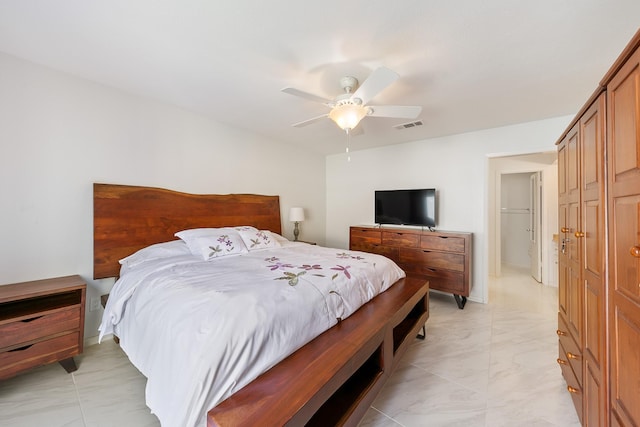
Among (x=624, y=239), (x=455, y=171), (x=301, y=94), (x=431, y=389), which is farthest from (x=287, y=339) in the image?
(x=455, y=171)

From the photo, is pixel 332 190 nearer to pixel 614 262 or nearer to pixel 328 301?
pixel 328 301

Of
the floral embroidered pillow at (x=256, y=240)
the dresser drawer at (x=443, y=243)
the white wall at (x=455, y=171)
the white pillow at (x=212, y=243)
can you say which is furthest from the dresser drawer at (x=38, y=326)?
the white wall at (x=455, y=171)

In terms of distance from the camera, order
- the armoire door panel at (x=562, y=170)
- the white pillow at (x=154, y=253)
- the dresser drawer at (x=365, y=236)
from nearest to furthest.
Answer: the armoire door panel at (x=562, y=170) < the white pillow at (x=154, y=253) < the dresser drawer at (x=365, y=236)

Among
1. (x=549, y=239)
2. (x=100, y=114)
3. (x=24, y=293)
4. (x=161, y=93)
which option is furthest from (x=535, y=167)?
(x=24, y=293)

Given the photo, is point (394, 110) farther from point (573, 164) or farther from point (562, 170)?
point (562, 170)

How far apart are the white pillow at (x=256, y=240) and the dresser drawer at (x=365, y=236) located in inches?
58.8

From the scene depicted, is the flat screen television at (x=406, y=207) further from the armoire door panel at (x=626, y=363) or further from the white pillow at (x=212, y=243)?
the armoire door panel at (x=626, y=363)

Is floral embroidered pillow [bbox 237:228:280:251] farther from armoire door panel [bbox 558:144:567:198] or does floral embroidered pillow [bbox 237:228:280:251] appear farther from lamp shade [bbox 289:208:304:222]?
armoire door panel [bbox 558:144:567:198]

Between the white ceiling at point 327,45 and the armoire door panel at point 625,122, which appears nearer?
the armoire door panel at point 625,122

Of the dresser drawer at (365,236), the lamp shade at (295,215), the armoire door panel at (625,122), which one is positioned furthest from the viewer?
the lamp shade at (295,215)

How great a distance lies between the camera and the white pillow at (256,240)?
2.80 meters

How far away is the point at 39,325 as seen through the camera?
1752mm

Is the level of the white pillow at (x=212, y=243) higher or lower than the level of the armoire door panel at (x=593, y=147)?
lower

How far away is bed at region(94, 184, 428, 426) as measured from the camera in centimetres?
102
